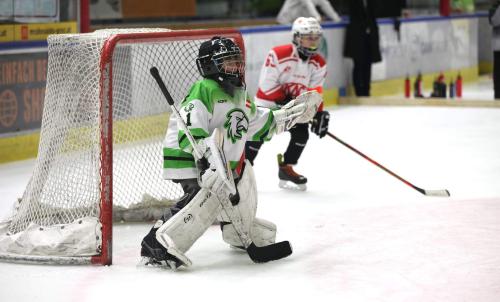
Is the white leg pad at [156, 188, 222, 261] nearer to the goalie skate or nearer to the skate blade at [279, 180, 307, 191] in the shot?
the goalie skate

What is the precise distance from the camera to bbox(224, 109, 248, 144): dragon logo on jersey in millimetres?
4520

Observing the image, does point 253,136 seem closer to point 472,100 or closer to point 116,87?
point 116,87

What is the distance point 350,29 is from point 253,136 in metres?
7.27

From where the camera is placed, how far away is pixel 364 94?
12047 mm

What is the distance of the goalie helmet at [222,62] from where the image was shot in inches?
176

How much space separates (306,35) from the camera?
6547mm

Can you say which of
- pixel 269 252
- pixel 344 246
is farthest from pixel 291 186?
pixel 269 252

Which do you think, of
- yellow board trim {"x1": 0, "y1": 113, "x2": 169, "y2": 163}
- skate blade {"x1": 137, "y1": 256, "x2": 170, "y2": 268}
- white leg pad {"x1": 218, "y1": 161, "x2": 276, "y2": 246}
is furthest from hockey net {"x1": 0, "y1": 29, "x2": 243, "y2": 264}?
white leg pad {"x1": 218, "y1": 161, "x2": 276, "y2": 246}

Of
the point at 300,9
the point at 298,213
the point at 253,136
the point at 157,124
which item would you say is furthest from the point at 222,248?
the point at 300,9

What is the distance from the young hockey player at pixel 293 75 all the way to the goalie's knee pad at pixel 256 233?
5.99ft

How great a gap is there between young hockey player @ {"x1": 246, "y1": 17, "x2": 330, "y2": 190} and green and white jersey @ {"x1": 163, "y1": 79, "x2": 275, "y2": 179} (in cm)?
191

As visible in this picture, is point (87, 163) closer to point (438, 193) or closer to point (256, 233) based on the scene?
point (256, 233)

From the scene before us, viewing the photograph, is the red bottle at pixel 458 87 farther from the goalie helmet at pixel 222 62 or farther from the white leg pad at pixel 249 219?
the goalie helmet at pixel 222 62

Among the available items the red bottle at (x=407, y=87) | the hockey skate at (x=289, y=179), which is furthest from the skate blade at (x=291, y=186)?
the red bottle at (x=407, y=87)
